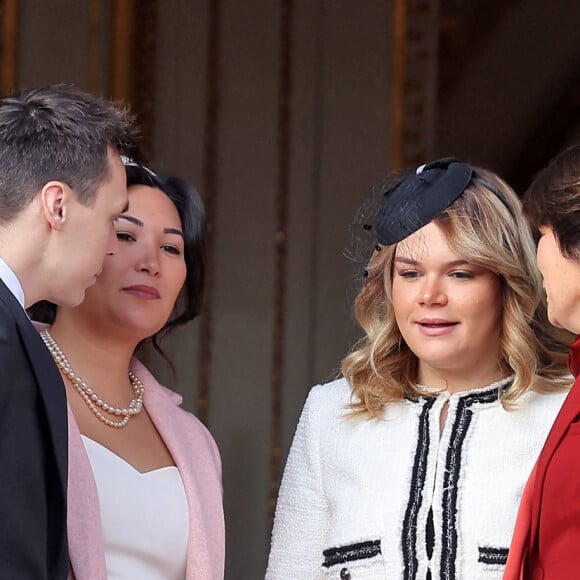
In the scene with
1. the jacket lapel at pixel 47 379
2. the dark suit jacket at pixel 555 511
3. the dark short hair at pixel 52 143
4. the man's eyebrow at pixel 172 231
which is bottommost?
the dark suit jacket at pixel 555 511

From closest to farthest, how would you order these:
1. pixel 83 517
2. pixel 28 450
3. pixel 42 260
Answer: pixel 28 450, pixel 42 260, pixel 83 517

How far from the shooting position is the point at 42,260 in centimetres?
211

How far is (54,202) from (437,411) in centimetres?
105

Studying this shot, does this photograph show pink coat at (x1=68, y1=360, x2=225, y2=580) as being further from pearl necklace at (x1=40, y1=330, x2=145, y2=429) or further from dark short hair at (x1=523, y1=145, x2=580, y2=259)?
dark short hair at (x1=523, y1=145, x2=580, y2=259)

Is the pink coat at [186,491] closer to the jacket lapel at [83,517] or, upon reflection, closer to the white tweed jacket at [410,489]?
the jacket lapel at [83,517]

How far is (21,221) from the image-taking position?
2.09m

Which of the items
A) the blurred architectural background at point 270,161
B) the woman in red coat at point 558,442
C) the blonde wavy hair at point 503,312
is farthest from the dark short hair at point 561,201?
the blurred architectural background at point 270,161

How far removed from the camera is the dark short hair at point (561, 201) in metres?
2.31

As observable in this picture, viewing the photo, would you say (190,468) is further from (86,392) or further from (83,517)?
(83,517)

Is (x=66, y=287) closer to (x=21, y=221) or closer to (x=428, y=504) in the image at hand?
(x=21, y=221)

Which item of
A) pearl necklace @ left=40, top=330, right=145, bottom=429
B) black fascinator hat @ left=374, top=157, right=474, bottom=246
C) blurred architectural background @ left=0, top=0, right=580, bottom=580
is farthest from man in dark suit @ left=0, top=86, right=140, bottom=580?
blurred architectural background @ left=0, top=0, right=580, bottom=580

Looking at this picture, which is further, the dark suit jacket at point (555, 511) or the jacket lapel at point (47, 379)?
the dark suit jacket at point (555, 511)

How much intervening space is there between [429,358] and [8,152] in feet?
3.36

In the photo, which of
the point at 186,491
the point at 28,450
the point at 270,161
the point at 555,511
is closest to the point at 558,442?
the point at 555,511
